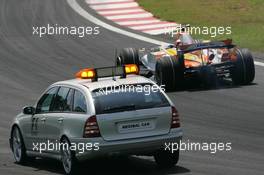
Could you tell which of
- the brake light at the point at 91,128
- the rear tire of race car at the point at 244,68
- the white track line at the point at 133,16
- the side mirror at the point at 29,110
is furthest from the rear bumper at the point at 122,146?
the white track line at the point at 133,16

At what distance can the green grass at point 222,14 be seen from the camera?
29.0 meters

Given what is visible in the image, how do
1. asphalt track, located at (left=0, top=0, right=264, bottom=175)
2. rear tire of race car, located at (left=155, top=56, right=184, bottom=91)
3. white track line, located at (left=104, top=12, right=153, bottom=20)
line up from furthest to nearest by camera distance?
white track line, located at (left=104, top=12, right=153, bottom=20) < rear tire of race car, located at (left=155, top=56, right=184, bottom=91) < asphalt track, located at (left=0, top=0, right=264, bottom=175)

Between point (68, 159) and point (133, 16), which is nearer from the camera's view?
point (68, 159)

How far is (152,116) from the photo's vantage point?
12891 mm

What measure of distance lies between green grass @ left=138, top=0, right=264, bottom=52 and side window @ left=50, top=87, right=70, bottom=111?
561 inches

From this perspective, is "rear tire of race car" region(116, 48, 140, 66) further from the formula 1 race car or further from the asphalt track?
the asphalt track

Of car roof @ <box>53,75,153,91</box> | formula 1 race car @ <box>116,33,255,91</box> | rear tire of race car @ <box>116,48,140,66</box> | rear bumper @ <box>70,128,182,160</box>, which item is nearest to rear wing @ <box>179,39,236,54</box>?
formula 1 race car @ <box>116,33,255,91</box>

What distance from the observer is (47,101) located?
46.5ft

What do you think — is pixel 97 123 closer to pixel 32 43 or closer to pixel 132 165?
pixel 132 165

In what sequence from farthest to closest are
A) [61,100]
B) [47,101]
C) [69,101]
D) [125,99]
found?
[47,101]
[61,100]
[69,101]
[125,99]

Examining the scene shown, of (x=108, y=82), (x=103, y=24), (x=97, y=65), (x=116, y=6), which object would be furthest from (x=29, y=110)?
(x=116, y=6)

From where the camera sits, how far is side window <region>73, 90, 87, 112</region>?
13055mm

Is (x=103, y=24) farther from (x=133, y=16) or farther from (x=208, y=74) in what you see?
(x=208, y=74)

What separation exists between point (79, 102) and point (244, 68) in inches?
353
